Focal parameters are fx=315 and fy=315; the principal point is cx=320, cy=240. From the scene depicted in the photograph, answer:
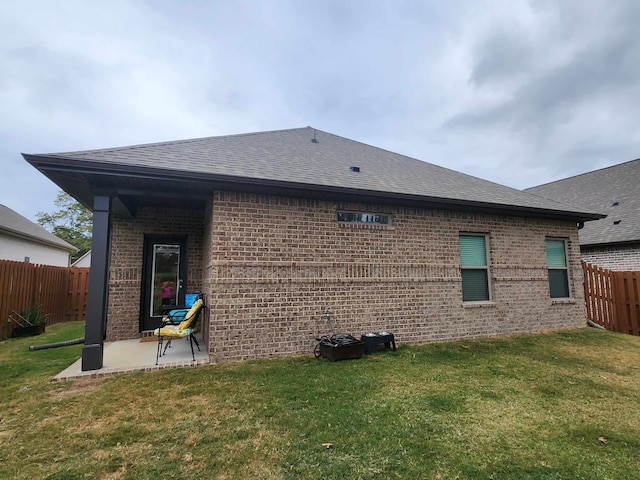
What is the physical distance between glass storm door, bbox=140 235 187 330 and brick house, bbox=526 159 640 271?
13261 mm

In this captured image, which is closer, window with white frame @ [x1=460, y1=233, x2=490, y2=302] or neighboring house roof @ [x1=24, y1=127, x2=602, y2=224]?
neighboring house roof @ [x1=24, y1=127, x2=602, y2=224]

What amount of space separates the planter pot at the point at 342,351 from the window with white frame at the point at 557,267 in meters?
5.95

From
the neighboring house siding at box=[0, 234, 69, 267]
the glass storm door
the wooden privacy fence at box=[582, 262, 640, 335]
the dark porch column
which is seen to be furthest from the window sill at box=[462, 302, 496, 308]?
the neighboring house siding at box=[0, 234, 69, 267]

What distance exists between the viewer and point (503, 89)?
57.9ft

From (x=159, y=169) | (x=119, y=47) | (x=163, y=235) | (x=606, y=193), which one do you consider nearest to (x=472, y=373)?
(x=159, y=169)

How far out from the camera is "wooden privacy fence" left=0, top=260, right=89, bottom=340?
789cm

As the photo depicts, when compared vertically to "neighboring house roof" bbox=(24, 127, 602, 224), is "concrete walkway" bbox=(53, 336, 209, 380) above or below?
below

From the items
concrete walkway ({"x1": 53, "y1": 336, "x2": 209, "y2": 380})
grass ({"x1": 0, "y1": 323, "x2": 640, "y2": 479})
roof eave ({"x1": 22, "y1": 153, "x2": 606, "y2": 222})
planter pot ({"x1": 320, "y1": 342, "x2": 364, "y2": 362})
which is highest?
roof eave ({"x1": 22, "y1": 153, "x2": 606, "y2": 222})

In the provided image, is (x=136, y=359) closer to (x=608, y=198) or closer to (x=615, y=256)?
(x=615, y=256)

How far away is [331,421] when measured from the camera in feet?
10.0

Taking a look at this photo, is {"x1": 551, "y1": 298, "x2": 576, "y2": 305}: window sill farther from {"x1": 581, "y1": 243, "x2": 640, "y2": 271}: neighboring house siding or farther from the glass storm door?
the glass storm door

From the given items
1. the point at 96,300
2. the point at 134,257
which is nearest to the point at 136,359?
the point at 96,300

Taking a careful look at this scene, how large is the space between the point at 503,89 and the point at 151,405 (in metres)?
21.3

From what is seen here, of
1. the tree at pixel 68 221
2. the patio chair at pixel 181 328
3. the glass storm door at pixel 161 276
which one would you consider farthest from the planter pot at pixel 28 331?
the tree at pixel 68 221
